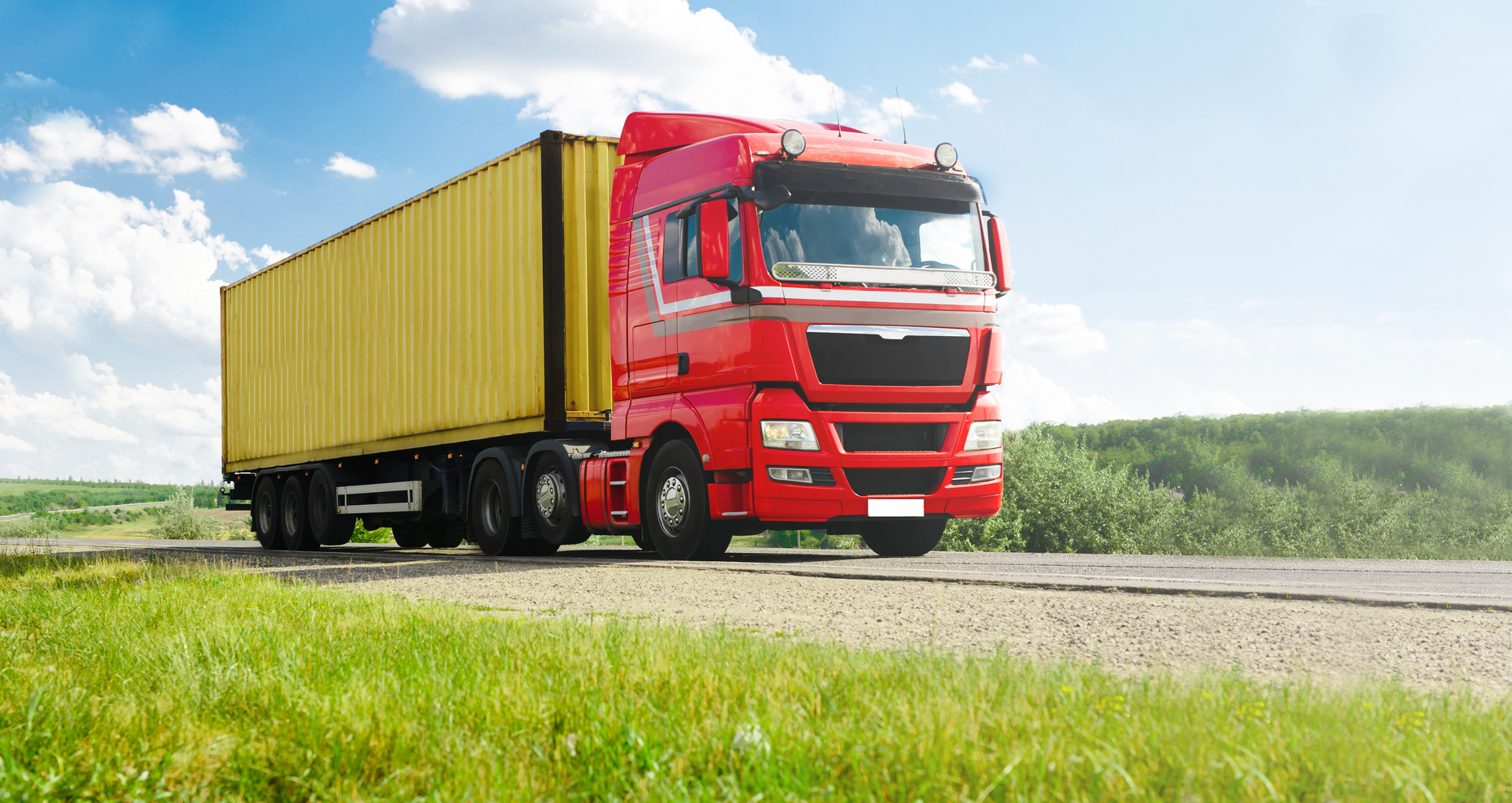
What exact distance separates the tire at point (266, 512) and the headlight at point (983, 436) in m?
13.0

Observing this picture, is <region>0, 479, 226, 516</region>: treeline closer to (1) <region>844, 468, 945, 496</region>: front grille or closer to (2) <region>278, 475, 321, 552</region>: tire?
(2) <region>278, 475, 321, 552</region>: tire

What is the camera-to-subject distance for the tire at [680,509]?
968cm

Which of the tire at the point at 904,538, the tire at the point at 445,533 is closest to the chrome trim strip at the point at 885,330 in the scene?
the tire at the point at 904,538

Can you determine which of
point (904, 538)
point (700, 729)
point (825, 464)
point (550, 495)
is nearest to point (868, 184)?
point (825, 464)

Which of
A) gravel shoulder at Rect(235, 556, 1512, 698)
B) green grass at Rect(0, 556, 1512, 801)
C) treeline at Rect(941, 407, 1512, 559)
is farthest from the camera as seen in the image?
treeline at Rect(941, 407, 1512, 559)

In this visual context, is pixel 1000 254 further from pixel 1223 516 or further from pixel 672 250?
pixel 1223 516

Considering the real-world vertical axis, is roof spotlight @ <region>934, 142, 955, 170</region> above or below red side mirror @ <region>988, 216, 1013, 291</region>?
above

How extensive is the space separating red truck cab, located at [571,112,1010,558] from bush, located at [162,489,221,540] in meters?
27.4

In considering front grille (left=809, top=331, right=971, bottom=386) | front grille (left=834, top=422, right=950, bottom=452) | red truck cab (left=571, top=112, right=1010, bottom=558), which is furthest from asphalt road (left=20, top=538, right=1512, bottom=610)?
front grille (left=809, top=331, right=971, bottom=386)

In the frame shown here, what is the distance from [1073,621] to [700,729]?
9.26 feet

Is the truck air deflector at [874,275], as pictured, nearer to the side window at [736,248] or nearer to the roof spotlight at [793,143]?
the side window at [736,248]

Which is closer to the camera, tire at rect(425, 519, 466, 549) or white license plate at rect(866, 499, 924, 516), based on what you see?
white license plate at rect(866, 499, 924, 516)

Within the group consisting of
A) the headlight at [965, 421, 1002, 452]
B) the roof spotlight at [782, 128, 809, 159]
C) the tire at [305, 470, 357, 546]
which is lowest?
the tire at [305, 470, 357, 546]

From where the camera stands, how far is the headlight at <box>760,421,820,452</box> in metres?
9.02
